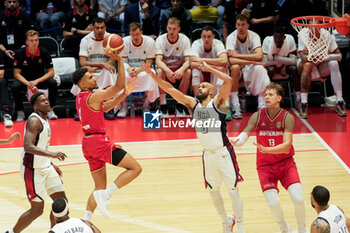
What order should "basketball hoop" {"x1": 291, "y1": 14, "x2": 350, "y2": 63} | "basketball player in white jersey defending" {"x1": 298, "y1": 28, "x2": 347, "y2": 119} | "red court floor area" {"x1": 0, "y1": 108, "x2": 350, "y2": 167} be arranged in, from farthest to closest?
"basketball player in white jersey defending" {"x1": 298, "y1": 28, "x2": 347, "y2": 119}, "red court floor area" {"x1": 0, "y1": 108, "x2": 350, "y2": 167}, "basketball hoop" {"x1": 291, "y1": 14, "x2": 350, "y2": 63}

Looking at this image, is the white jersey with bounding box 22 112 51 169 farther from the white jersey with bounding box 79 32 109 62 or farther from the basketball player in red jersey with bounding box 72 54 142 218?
the white jersey with bounding box 79 32 109 62

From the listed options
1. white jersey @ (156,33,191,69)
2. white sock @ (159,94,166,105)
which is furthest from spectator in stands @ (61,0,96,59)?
white sock @ (159,94,166,105)

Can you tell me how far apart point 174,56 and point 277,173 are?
606 cm

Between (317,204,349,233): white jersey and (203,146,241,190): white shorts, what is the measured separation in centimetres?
165

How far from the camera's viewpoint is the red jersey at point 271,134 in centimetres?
689

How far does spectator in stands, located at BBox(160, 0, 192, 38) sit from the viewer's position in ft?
42.5

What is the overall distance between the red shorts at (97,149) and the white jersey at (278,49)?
20.9 feet

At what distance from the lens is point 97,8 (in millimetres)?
13984

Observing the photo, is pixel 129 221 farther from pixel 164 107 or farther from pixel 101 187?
pixel 164 107

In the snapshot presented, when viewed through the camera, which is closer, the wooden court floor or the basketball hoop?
the wooden court floor

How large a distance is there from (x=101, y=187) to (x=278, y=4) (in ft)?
25.4

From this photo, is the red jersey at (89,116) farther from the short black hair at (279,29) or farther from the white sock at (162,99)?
the short black hair at (279,29)

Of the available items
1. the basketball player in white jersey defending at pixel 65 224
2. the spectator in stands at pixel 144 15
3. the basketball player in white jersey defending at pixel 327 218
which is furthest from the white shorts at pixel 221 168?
the spectator in stands at pixel 144 15

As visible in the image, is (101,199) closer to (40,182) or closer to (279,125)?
(40,182)
